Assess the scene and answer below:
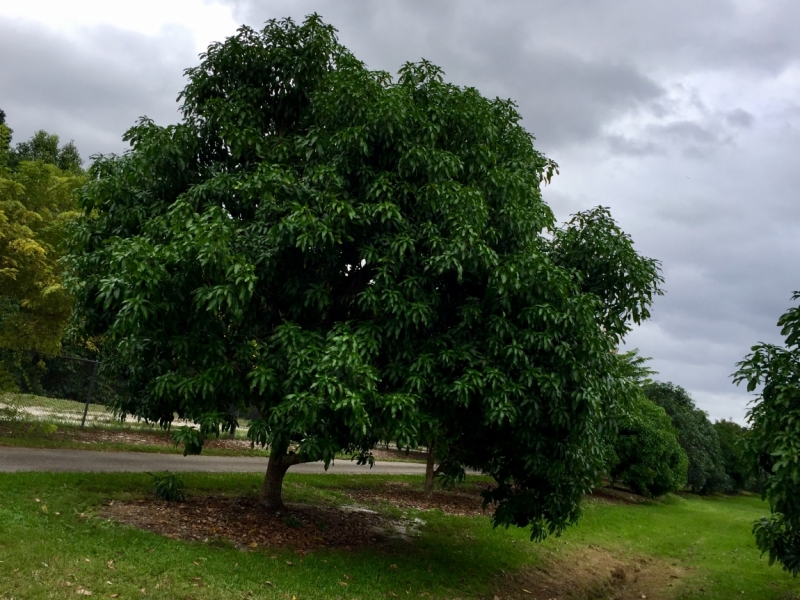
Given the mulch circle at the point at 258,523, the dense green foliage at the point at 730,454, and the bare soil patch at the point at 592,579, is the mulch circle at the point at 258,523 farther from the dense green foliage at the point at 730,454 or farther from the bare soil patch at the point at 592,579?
the dense green foliage at the point at 730,454

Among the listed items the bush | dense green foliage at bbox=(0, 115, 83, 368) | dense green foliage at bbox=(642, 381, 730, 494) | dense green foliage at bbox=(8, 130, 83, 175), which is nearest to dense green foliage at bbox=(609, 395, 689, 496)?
dense green foliage at bbox=(642, 381, 730, 494)

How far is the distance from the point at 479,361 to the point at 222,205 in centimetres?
422

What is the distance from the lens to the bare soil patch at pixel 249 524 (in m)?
9.30

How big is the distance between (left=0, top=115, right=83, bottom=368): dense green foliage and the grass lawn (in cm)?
631

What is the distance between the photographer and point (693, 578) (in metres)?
14.1

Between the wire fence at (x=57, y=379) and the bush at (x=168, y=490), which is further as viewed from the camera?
the wire fence at (x=57, y=379)

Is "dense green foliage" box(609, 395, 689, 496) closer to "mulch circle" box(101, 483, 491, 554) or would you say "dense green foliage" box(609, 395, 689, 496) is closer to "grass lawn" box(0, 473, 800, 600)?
"grass lawn" box(0, 473, 800, 600)

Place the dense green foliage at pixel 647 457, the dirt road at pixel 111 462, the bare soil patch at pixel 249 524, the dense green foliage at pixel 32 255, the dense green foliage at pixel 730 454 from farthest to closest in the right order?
the dense green foliage at pixel 730 454
the dense green foliage at pixel 647 457
the dense green foliage at pixel 32 255
the dirt road at pixel 111 462
the bare soil patch at pixel 249 524

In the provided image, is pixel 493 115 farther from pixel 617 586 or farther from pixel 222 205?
pixel 617 586

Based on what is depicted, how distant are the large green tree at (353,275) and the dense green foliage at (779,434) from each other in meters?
1.76

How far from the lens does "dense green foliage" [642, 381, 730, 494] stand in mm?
36312

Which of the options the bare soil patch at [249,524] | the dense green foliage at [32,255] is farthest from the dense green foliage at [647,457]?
the dense green foliage at [32,255]

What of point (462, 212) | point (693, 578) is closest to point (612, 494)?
point (693, 578)

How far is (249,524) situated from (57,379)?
22.4 meters
